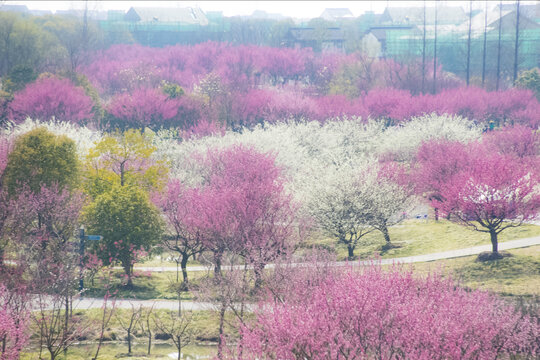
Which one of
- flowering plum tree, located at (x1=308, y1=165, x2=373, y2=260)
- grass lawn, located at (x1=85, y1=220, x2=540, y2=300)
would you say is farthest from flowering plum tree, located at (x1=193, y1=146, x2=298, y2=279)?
grass lawn, located at (x1=85, y1=220, x2=540, y2=300)

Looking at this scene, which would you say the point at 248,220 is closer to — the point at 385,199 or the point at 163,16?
the point at 385,199

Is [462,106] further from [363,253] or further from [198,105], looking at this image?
[363,253]

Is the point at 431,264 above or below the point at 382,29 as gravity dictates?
below

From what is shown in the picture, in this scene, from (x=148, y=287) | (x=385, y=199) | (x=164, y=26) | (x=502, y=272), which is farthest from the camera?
(x=164, y=26)

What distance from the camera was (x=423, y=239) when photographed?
141ft

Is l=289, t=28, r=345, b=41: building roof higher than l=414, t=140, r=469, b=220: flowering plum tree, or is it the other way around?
l=289, t=28, r=345, b=41: building roof

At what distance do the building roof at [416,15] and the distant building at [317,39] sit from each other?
14.9 metres

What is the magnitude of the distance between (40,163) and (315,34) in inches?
4466

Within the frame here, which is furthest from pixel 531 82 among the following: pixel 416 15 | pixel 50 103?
pixel 416 15

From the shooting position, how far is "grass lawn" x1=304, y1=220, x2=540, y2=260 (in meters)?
40.8

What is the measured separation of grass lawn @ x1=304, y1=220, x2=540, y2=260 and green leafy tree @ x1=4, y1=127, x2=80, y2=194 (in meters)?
14.6

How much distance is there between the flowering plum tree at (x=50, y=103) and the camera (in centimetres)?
6844

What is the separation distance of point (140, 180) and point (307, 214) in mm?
10516

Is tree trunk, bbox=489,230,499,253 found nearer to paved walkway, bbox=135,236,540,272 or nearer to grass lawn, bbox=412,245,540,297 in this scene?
grass lawn, bbox=412,245,540,297
